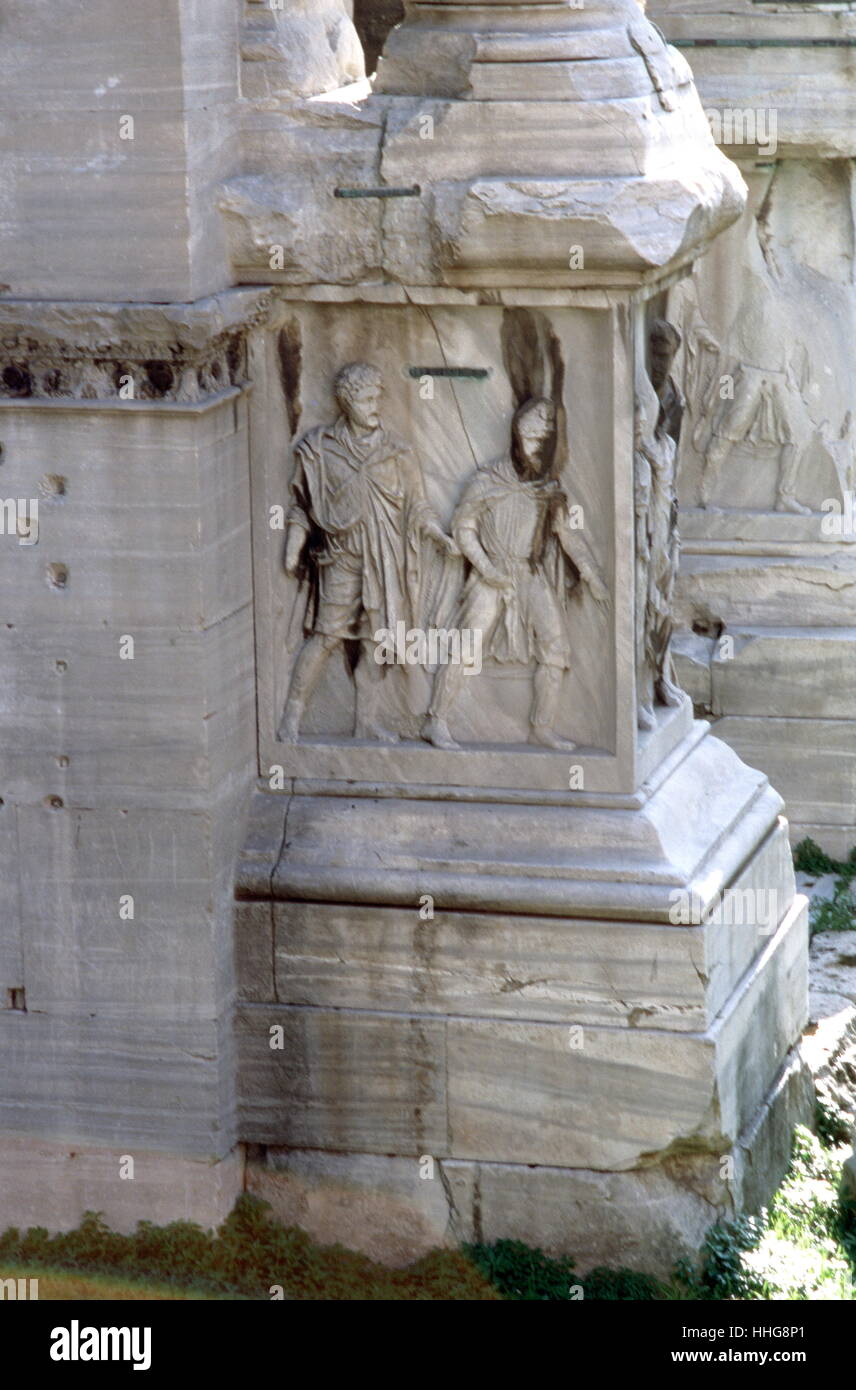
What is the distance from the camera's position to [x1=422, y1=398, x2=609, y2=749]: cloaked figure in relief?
9.44 metres

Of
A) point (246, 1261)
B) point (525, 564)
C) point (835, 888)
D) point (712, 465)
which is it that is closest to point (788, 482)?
point (712, 465)

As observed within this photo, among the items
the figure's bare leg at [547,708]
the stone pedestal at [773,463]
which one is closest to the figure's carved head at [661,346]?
the figure's bare leg at [547,708]

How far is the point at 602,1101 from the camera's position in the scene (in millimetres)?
9578

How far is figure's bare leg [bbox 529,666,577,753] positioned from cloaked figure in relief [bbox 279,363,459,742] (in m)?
0.52

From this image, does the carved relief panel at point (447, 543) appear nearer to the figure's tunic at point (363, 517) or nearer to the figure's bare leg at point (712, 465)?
the figure's tunic at point (363, 517)

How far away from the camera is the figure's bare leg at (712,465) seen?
1361cm

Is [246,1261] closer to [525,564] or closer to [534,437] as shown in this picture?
[525,564]

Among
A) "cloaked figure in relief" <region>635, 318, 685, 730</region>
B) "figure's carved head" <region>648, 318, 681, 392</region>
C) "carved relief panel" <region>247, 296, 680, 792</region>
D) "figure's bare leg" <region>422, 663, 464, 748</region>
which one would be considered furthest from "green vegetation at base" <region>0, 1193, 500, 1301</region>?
"figure's carved head" <region>648, 318, 681, 392</region>

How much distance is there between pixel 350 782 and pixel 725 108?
16.3 feet

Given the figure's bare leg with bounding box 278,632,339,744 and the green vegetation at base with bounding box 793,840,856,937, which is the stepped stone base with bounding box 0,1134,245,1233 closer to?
the figure's bare leg with bounding box 278,632,339,744

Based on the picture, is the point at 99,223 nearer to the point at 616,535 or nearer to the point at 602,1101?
the point at 616,535

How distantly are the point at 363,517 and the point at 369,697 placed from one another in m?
0.66

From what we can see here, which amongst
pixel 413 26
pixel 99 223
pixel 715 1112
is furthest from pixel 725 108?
A: pixel 715 1112

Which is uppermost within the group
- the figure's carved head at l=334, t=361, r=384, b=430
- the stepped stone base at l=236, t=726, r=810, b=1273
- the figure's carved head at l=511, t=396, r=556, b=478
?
the figure's carved head at l=334, t=361, r=384, b=430
